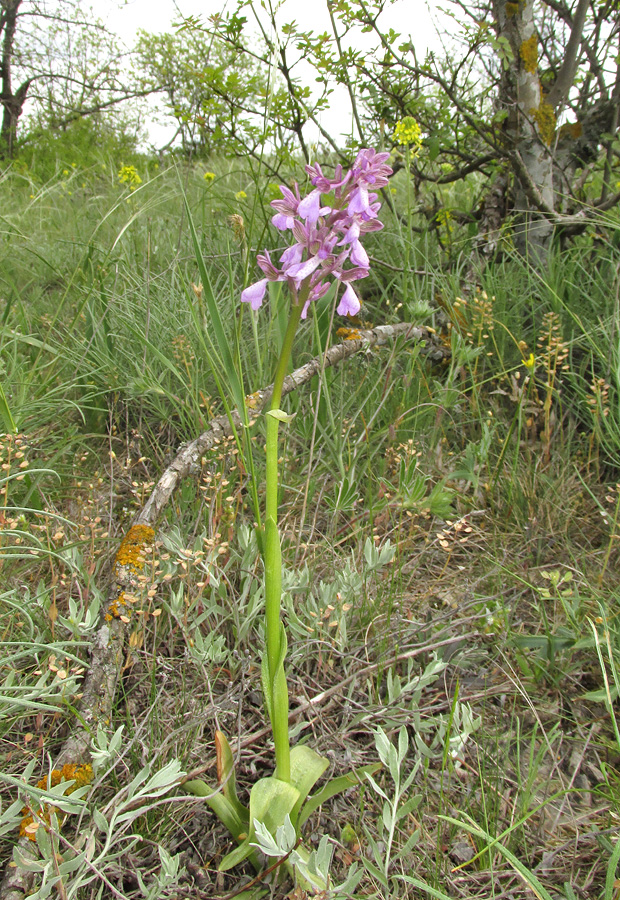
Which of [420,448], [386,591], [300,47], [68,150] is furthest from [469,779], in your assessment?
[68,150]

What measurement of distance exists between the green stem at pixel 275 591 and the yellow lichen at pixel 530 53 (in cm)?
228

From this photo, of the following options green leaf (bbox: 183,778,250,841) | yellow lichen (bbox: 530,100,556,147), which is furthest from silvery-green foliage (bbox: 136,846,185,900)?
yellow lichen (bbox: 530,100,556,147)

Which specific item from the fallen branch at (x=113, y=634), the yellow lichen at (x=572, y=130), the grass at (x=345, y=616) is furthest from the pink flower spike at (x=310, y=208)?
the yellow lichen at (x=572, y=130)

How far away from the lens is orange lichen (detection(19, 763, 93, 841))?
96 cm

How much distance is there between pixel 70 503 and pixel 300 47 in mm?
2258

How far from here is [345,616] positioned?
1431 mm

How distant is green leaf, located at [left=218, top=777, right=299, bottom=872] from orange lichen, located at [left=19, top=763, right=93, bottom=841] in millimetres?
288

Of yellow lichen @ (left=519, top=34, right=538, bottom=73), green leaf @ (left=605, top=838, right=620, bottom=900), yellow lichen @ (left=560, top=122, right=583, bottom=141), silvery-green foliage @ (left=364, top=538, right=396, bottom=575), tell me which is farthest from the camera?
yellow lichen @ (left=560, top=122, right=583, bottom=141)

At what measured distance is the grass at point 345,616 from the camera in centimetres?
108

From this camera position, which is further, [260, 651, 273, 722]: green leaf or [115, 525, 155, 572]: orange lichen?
[115, 525, 155, 572]: orange lichen

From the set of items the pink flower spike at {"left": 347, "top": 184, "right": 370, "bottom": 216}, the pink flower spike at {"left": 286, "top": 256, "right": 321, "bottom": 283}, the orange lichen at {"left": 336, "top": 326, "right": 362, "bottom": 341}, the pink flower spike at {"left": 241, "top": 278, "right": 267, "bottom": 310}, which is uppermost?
the pink flower spike at {"left": 347, "top": 184, "right": 370, "bottom": 216}

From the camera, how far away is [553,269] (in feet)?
8.38

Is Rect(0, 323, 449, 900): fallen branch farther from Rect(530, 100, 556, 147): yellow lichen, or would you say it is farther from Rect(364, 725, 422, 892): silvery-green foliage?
Rect(530, 100, 556, 147): yellow lichen

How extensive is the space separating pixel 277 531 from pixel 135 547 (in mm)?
480
